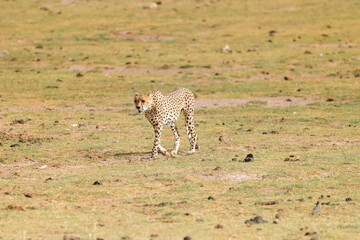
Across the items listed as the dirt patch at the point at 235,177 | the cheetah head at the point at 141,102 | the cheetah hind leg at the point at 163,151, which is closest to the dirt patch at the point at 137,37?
the cheetah hind leg at the point at 163,151

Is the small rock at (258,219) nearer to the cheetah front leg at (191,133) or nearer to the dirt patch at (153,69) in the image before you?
the cheetah front leg at (191,133)

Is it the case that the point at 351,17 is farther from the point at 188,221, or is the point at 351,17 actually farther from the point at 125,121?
the point at 188,221

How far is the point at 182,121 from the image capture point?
76.8 ft

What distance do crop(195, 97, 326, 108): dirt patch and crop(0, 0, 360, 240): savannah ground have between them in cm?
7

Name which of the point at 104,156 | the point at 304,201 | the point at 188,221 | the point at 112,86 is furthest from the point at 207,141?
the point at 112,86

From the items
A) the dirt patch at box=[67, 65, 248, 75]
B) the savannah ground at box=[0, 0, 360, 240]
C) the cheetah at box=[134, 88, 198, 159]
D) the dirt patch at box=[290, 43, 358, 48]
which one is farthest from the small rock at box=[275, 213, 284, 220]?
the dirt patch at box=[290, 43, 358, 48]

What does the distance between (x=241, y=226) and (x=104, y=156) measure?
6.88m

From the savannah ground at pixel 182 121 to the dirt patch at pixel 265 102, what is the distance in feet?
0.24

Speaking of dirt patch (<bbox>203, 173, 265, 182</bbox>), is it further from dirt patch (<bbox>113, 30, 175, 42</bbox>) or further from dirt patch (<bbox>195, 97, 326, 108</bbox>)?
dirt patch (<bbox>113, 30, 175, 42</bbox>)

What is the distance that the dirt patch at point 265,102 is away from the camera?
86.5 ft

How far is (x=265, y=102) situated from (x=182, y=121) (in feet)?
14.8

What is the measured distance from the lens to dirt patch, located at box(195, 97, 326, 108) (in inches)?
1038

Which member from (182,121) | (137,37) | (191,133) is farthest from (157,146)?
(137,37)

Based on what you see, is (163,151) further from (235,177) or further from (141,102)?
(235,177)
